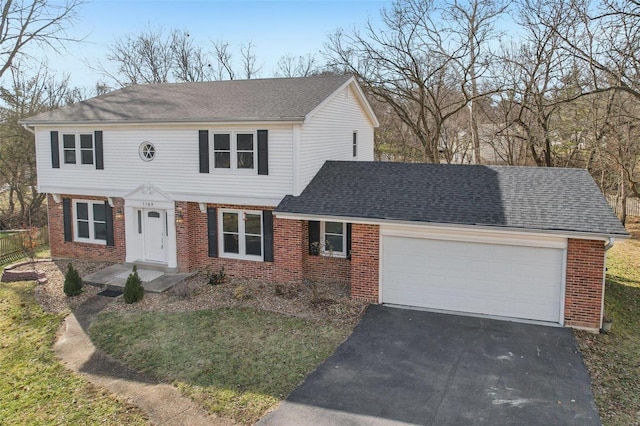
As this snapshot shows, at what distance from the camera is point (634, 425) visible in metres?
7.08

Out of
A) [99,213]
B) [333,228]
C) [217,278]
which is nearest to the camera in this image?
[217,278]

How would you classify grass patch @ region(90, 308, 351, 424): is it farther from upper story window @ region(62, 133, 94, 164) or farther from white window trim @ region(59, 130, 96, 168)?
upper story window @ region(62, 133, 94, 164)

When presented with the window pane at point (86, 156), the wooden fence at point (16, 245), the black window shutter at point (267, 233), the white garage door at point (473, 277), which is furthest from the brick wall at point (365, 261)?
the wooden fence at point (16, 245)

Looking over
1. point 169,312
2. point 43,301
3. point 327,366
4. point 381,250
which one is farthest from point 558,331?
point 43,301

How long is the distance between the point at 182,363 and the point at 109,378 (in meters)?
1.31

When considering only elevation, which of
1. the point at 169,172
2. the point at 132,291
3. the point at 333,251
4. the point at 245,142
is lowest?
the point at 132,291

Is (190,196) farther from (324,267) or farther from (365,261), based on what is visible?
(365,261)

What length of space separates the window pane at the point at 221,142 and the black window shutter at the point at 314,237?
3350mm

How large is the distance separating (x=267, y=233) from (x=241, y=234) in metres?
0.99

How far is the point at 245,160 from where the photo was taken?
14.0 meters

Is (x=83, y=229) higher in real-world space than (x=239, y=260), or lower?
higher

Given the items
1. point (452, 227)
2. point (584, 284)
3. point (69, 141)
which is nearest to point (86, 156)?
point (69, 141)

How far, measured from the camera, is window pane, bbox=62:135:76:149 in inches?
630

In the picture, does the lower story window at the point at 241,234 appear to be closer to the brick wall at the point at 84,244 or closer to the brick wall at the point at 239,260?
the brick wall at the point at 239,260
